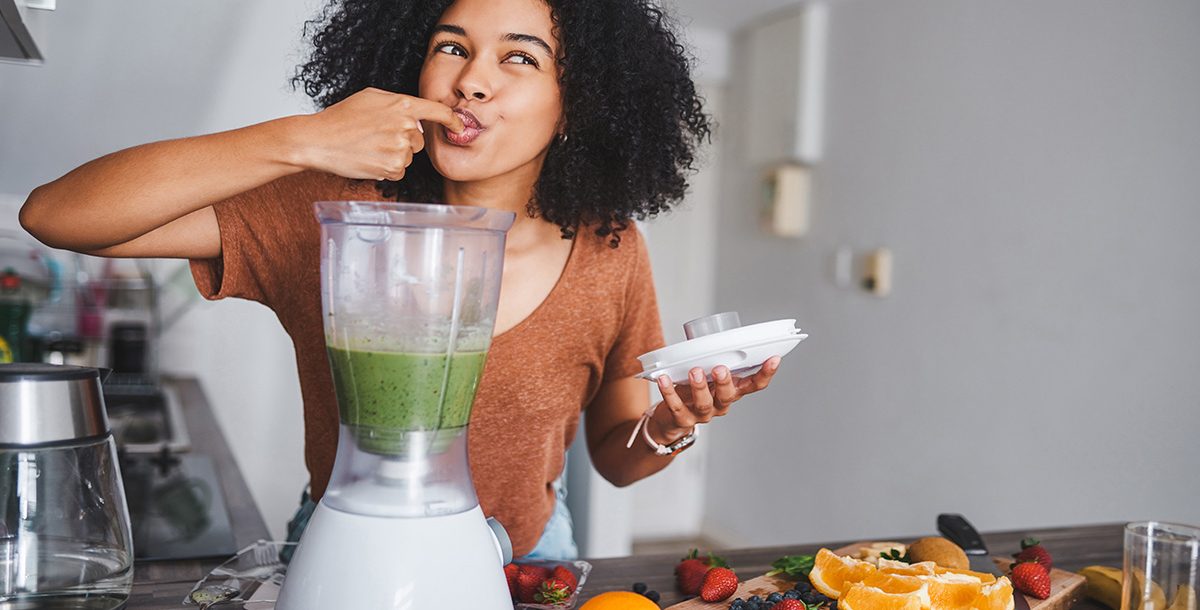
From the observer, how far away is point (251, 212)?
1071mm

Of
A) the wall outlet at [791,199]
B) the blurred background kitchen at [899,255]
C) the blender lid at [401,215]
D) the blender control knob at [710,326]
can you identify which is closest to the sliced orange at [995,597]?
the blender control knob at [710,326]

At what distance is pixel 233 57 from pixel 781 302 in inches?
76.6

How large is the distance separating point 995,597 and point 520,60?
2.30 ft

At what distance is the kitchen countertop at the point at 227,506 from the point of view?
93cm

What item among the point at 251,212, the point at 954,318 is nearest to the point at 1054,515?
the point at 954,318

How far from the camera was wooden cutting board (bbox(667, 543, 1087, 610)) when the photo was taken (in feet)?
3.08

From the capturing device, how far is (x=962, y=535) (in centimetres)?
112

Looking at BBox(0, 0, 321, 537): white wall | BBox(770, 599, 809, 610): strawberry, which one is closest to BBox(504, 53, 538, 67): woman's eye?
BBox(770, 599, 809, 610): strawberry

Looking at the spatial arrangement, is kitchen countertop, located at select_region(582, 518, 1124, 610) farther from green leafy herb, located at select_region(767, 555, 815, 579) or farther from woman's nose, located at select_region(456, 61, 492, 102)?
woman's nose, located at select_region(456, 61, 492, 102)

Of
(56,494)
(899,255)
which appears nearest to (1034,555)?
(56,494)

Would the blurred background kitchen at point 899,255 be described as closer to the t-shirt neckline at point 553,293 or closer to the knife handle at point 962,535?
the t-shirt neckline at point 553,293

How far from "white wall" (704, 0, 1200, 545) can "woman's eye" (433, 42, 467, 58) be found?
158 cm

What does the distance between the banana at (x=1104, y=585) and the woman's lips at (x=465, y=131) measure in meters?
0.80

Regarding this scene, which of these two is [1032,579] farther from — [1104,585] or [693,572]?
[693,572]
